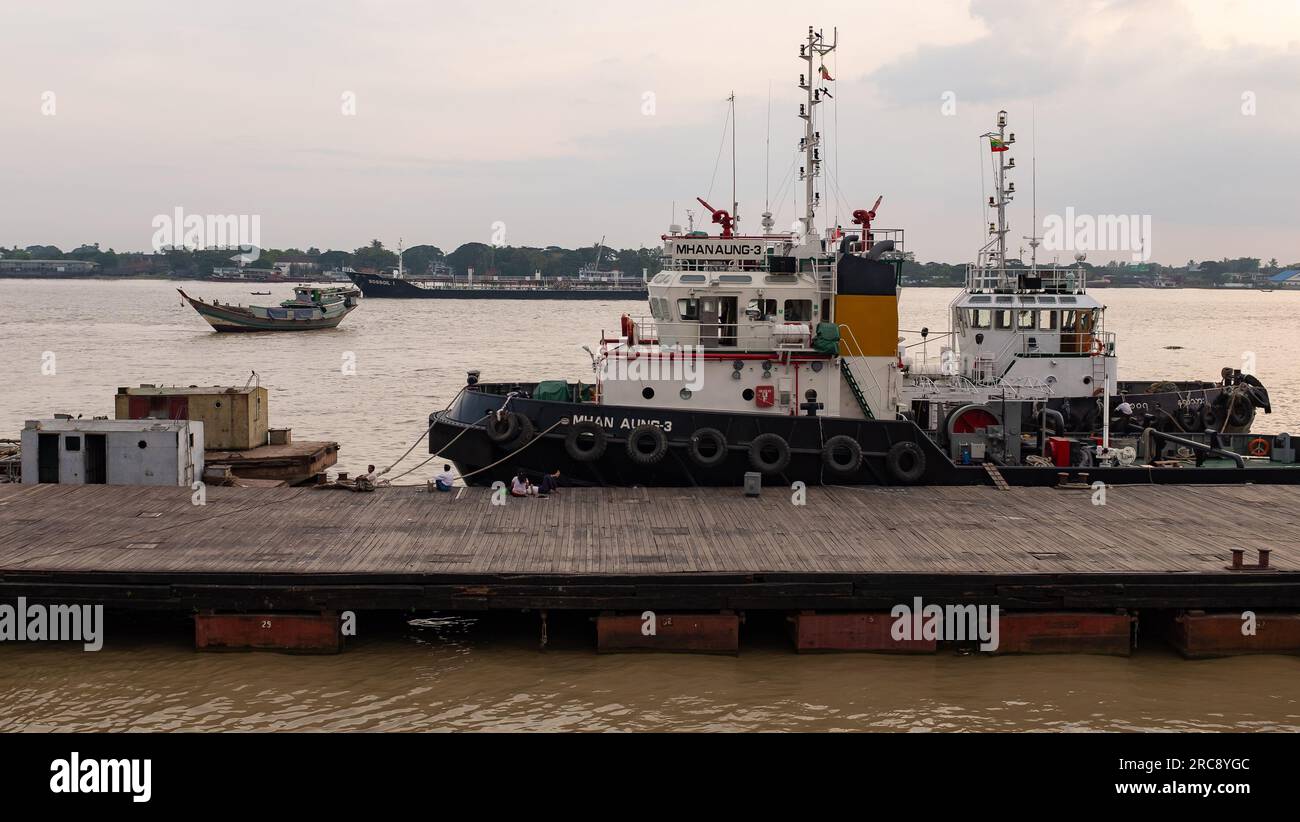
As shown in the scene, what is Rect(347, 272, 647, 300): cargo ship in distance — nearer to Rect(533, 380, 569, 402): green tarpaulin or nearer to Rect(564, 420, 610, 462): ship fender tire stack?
Rect(533, 380, 569, 402): green tarpaulin

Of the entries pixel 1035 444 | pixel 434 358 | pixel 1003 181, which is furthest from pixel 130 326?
pixel 1035 444

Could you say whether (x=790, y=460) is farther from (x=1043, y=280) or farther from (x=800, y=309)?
(x=1043, y=280)

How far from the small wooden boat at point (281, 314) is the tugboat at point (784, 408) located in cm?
6471

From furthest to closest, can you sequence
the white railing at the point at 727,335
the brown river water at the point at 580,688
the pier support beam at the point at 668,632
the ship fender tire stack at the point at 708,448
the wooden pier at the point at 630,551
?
1. the white railing at the point at 727,335
2. the ship fender tire stack at the point at 708,448
3. the pier support beam at the point at 668,632
4. the wooden pier at the point at 630,551
5. the brown river water at the point at 580,688

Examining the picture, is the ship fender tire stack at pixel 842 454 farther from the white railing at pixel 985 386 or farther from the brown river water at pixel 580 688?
the brown river water at pixel 580 688

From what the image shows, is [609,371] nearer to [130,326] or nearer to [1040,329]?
[1040,329]

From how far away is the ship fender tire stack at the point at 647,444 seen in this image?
18625 millimetres

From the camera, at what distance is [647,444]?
18.7 meters

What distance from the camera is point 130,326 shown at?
296 feet

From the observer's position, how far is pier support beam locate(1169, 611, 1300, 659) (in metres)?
13.8

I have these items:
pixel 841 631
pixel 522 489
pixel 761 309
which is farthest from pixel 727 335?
pixel 841 631

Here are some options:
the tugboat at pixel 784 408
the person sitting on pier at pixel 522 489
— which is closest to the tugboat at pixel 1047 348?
the tugboat at pixel 784 408

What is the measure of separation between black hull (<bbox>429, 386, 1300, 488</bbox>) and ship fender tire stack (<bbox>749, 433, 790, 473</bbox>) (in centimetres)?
22

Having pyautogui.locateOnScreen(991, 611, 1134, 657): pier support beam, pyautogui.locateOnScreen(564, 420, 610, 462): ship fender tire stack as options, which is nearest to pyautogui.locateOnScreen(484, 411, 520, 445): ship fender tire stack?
pyautogui.locateOnScreen(564, 420, 610, 462): ship fender tire stack
